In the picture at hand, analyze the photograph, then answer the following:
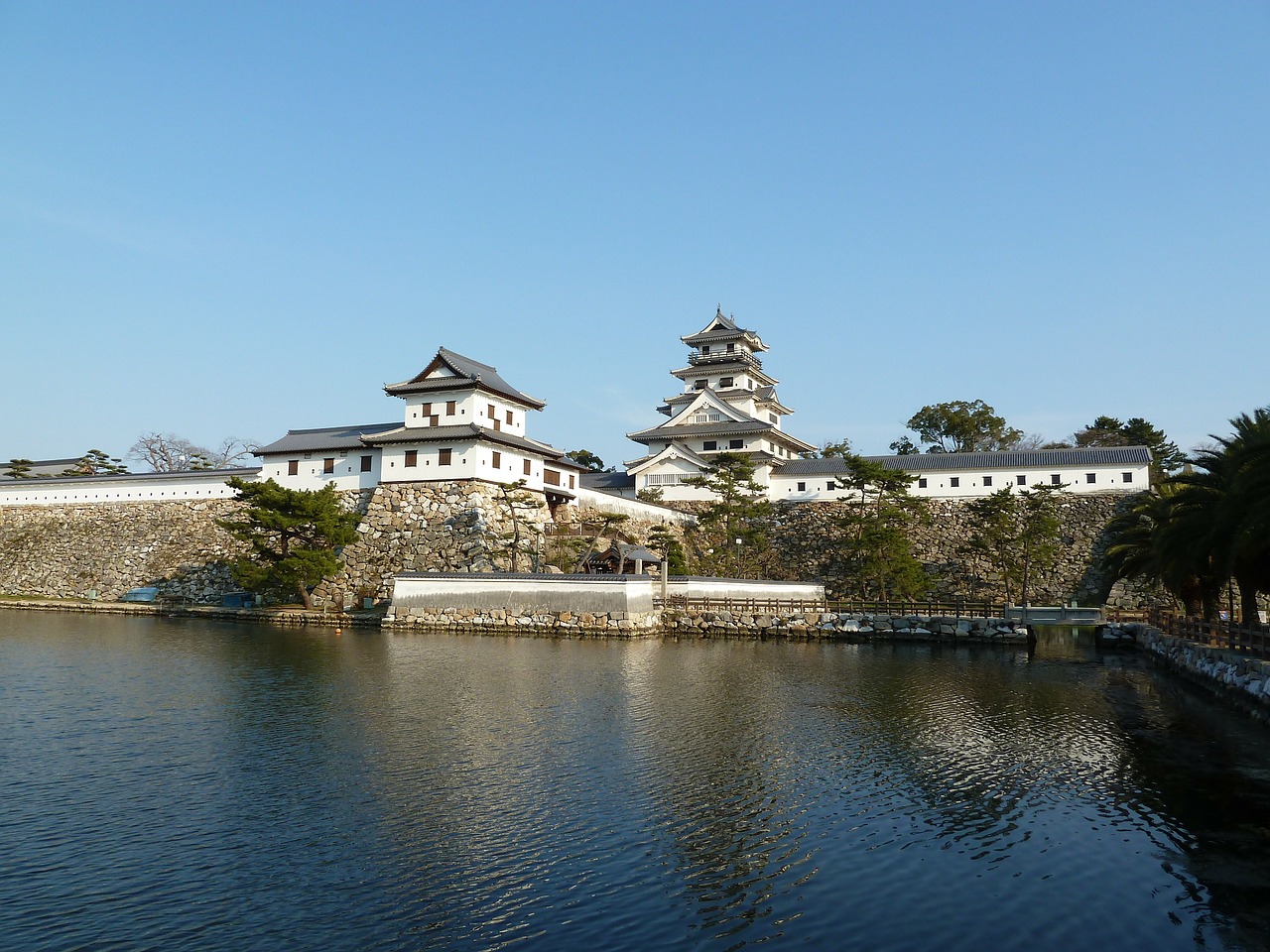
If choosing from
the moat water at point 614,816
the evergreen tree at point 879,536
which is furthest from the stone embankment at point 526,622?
the moat water at point 614,816

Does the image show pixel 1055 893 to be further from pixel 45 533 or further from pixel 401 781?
pixel 45 533

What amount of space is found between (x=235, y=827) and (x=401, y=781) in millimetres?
2475

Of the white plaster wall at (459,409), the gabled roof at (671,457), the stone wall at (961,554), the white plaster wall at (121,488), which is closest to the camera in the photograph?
the white plaster wall at (459,409)

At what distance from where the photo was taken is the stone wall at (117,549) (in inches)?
1769

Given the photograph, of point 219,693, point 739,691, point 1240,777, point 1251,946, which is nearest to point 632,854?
point 1251,946

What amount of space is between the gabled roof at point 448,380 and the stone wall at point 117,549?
38.9ft

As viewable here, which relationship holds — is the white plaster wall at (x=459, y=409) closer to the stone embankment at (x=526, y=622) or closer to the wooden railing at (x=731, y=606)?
the stone embankment at (x=526, y=622)

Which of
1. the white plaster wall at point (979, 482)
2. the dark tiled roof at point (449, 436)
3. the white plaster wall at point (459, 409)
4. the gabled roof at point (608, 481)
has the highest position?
the white plaster wall at point (459, 409)

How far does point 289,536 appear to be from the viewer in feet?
127

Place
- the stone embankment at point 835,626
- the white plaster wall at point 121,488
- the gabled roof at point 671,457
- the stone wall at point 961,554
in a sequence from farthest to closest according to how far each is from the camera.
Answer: the gabled roof at point 671,457 < the white plaster wall at point 121,488 < the stone wall at point 961,554 < the stone embankment at point 835,626

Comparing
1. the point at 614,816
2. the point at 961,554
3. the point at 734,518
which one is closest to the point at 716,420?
the point at 734,518

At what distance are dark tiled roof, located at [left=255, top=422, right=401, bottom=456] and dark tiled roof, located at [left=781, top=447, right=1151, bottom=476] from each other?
2320 centimetres

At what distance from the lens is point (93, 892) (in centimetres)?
838

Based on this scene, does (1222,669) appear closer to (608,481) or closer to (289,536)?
(289,536)
